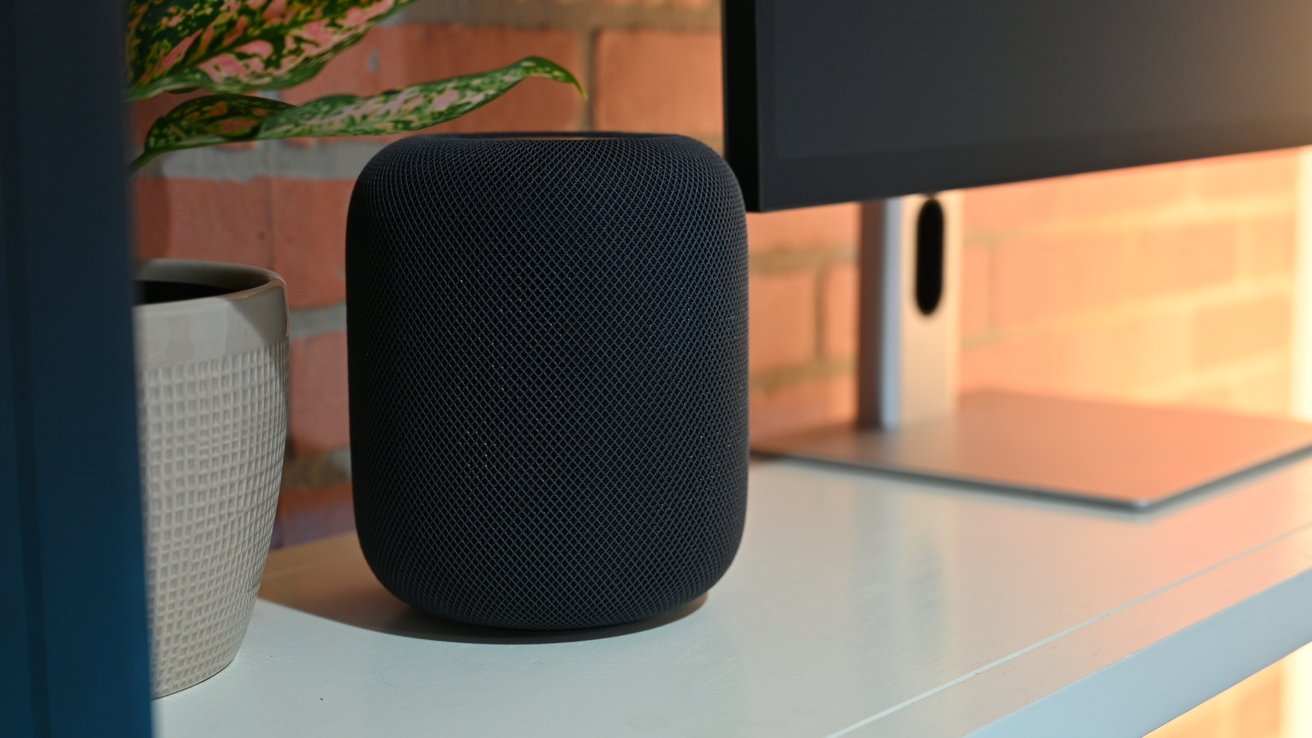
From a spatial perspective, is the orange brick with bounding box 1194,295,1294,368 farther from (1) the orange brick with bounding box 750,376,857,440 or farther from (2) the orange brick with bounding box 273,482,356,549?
(2) the orange brick with bounding box 273,482,356,549

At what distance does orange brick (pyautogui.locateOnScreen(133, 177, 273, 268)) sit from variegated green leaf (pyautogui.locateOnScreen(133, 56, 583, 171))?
0.16 m

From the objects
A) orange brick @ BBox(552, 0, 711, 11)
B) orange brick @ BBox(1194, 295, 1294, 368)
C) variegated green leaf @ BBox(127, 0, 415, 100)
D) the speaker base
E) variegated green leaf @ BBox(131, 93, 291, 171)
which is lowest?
orange brick @ BBox(1194, 295, 1294, 368)

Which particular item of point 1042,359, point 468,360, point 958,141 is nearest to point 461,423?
point 468,360

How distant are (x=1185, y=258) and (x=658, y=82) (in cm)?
74

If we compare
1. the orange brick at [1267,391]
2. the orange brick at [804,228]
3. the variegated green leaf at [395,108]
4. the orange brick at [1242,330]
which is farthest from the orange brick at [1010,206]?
the variegated green leaf at [395,108]

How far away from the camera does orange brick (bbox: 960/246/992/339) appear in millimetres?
1178

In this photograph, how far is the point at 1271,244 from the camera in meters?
1.60

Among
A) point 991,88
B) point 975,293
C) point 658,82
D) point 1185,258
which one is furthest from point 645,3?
point 1185,258

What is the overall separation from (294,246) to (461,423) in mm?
263

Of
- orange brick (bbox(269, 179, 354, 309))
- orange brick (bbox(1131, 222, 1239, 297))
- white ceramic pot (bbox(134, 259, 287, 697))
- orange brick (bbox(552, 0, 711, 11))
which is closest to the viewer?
white ceramic pot (bbox(134, 259, 287, 697))

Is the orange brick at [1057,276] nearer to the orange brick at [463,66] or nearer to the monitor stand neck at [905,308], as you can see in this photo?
the monitor stand neck at [905,308]

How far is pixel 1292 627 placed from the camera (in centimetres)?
62

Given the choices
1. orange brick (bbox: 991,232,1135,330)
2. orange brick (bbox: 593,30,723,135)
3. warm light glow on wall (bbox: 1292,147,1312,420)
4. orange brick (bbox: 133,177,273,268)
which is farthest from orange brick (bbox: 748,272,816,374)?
warm light glow on wall (bbox: 1292,147,1312,420)

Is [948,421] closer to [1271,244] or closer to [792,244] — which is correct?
[792,244]
